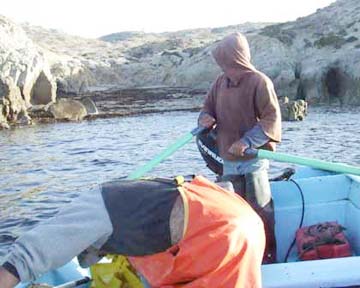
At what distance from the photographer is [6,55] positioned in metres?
30.4

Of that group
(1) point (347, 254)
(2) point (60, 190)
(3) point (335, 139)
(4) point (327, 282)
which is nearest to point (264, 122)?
(1) point (347, 254)

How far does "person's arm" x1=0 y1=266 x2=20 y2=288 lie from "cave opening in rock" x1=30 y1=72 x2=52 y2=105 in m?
29.1

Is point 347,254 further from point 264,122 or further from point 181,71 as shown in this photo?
point 181,71

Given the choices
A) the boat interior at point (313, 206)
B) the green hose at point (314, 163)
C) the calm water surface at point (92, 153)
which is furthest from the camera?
the calm water surface at point (92, 153)

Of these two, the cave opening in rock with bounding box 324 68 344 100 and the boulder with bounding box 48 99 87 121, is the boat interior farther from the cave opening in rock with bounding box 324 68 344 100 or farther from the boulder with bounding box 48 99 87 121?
the cave opening in rock with bounding box 324 68 344 100

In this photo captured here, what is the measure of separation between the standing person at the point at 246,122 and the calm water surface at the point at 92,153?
3.00m

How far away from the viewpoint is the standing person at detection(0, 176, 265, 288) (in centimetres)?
312

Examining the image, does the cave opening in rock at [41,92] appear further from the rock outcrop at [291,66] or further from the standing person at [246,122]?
the standing person at [246,122]

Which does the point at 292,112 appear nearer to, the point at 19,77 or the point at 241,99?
the point at 19,77

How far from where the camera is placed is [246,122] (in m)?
5.98

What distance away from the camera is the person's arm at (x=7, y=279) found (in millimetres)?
2988

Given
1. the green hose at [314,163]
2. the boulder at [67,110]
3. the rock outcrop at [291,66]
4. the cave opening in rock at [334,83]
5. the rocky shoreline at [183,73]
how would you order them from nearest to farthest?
the green hose at [314,163] < the boulder at [67,110] < the rocky shoreline at [183,73] < the cave opening in rock at [334,83] < the rock outcrop at [291,66]

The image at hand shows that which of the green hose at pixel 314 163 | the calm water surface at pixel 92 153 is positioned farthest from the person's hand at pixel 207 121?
the calm water surface at pixel 92 153

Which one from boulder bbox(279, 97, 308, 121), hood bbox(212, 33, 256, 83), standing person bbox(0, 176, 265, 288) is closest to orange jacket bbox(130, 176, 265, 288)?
standing person bbox(0, 176, 265, 288)
